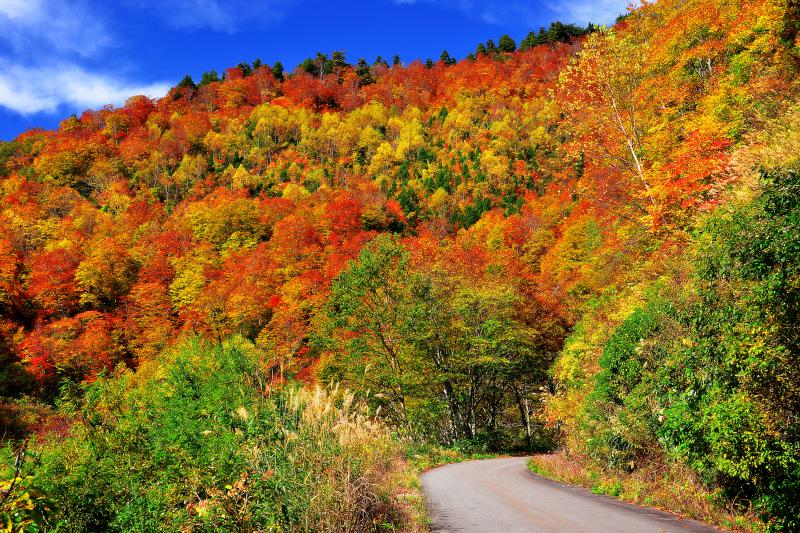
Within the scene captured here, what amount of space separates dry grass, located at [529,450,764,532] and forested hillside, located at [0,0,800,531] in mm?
264

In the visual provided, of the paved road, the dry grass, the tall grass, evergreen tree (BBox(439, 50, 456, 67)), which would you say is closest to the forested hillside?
the tall grass

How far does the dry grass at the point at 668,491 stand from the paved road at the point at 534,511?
0.31 m

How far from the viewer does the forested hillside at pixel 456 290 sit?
20.6 feet

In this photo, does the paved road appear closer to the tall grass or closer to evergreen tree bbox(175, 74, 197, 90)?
the tall grass

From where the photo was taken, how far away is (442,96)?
4951 inches

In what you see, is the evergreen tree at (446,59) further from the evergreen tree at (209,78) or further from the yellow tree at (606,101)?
the yellow tree at (606,101)

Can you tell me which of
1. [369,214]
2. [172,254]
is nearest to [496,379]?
[369,214]

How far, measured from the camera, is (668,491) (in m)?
8.98

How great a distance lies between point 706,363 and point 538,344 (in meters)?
29.8

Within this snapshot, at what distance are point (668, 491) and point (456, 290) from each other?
914 inches

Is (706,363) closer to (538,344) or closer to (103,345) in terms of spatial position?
(538,344)

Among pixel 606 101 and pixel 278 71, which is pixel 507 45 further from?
pixel 606 101

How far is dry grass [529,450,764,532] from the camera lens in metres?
7.27

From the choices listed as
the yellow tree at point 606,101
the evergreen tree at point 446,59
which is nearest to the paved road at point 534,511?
the yellow tree at point 606,101
